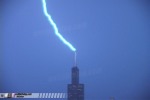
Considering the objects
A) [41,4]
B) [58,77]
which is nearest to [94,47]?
[58,77]

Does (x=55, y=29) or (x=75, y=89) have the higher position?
(x=55, y=29)

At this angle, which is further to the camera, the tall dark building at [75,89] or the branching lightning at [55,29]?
the branching lightning at [55,29]

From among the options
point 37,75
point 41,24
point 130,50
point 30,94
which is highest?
point 41,24

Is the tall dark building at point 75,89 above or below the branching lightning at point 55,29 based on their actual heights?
below

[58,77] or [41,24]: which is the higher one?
[41,24]

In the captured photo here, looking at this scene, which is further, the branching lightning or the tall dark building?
the branching lightning

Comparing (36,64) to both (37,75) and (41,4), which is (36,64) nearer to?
(37,75)

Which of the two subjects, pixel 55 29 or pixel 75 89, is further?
pixel 55 29

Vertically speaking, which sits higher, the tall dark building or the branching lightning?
the branching lightning
